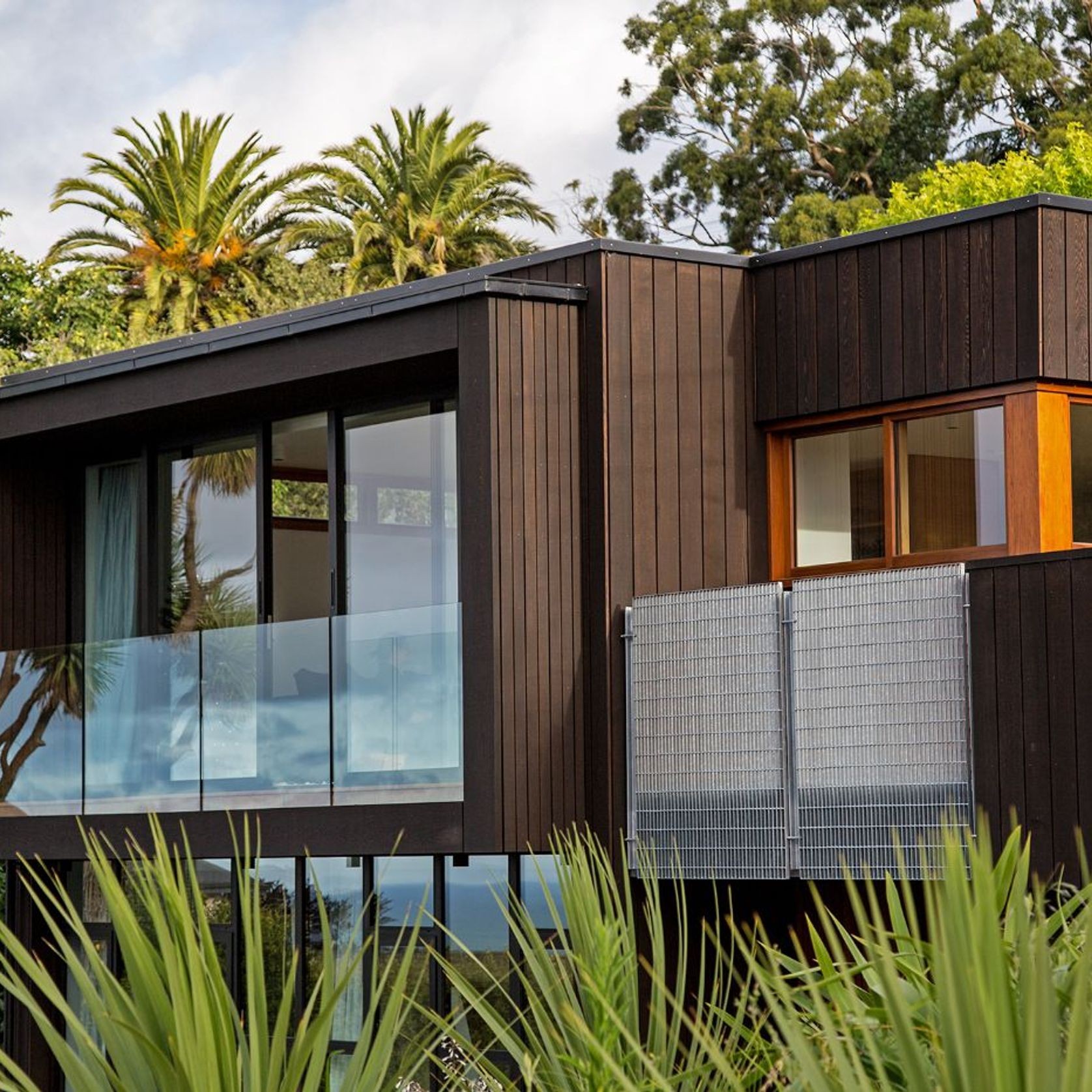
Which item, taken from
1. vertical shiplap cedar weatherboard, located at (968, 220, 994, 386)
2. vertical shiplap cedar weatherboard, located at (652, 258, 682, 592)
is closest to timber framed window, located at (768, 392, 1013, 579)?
vertical shiplap cedar weatherboard, located at (968, 220, 994, 386)

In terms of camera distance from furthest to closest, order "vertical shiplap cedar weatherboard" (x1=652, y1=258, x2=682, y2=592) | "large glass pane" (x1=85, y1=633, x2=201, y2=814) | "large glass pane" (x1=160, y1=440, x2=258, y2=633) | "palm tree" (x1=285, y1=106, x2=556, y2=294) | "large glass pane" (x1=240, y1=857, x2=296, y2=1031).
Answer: "palm tree" (x1=285, y1=106, x2=556, y2=294)
"large glass pane" (x1=160, y1=440, x2=258, y2=633)
"large glass pane" (x1=240, y1=857, x2=296, y2=1031)
"large glass pane" (x1=85, y1=633, x2=201, y2=814)
"vertical shiplap cedar weatherboard" (x1=652, y1=258, x2=682, y2=592)

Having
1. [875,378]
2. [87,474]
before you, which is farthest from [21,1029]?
[875,378]

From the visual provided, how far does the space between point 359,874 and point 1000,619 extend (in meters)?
5.38

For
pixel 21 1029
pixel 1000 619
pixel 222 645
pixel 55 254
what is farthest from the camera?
pixel 55 254

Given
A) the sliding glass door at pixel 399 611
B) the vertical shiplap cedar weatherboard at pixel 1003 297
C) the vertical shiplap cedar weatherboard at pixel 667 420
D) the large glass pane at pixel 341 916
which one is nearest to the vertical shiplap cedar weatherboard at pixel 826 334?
the vertical shiplap cedar weatherboard at pixel 667 420

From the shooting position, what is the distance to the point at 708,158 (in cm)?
3894

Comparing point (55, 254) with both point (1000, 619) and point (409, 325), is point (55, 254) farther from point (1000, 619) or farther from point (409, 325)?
point (1000, 619)

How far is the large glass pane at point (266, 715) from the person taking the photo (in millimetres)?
12625

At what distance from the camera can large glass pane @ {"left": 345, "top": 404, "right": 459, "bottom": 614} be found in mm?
13172

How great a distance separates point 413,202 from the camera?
36.5 meters

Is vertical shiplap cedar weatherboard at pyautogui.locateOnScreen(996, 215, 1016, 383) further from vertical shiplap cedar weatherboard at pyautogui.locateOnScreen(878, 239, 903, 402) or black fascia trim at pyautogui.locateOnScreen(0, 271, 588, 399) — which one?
black fascia trim at pyautogui.locateOnScreen(0, 271, 588, 399)

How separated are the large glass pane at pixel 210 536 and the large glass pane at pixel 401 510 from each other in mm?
1471

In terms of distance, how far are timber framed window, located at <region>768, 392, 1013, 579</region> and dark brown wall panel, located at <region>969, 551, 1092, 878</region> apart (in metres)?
1.38

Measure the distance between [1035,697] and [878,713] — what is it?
3.27ft
